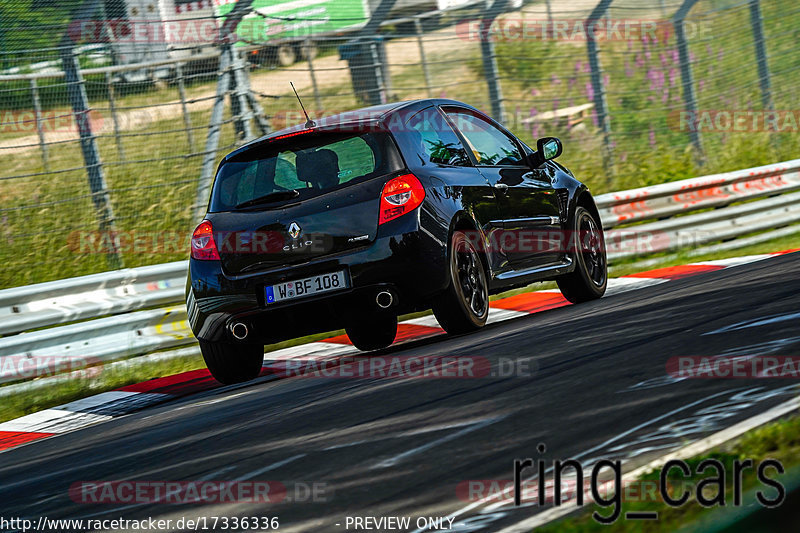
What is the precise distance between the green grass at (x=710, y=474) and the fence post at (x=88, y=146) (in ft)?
26.6

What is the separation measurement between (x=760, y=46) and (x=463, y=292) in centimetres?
1151

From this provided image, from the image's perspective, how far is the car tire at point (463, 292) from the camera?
6.86 m

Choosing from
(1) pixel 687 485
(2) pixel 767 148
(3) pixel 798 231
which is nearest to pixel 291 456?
(1) pixel 687 485

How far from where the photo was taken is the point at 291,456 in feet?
14.4

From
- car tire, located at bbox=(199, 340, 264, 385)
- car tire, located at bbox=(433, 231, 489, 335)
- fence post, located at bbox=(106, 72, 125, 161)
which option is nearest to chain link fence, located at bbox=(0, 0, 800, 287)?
fence post, located at bbox=(106, 72, 125, 161)

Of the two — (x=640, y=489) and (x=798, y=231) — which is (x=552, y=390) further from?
(x=798, y=231)

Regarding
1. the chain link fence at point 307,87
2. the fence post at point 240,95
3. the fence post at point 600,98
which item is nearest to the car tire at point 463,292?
the chain link fence at point 307,87
